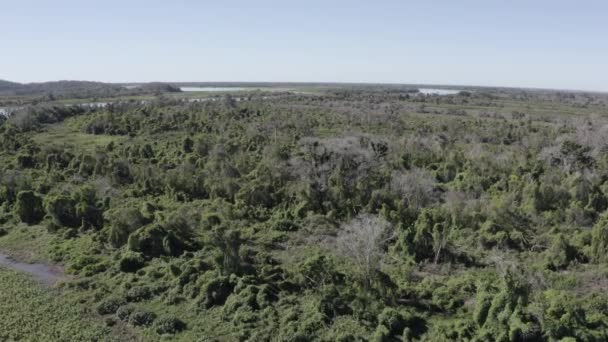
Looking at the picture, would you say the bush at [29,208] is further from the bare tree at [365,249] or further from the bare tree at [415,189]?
the bare tree at [415,189]

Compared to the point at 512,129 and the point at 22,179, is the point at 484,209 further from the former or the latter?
the point at 512,129

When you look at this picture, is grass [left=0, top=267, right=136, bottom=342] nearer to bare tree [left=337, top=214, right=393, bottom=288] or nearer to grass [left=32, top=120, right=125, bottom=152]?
bare tree [left=337, top=214, right=393, bottom=288]

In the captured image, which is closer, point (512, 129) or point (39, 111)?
point (512, 129)

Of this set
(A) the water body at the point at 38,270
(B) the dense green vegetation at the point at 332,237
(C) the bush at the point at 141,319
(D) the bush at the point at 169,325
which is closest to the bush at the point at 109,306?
(B) the dense green vegetation at the point at 332,237

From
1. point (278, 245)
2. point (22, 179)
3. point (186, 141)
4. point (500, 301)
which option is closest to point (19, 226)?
point (22, 179)

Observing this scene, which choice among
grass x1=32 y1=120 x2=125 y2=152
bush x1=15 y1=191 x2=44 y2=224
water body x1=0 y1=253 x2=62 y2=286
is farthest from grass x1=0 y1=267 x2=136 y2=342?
grass x1=32 y1=120 x2=125 y2=152

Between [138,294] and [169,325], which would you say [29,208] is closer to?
[138,294]
